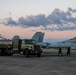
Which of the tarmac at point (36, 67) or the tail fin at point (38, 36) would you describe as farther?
the tail fin at point (38, 36)

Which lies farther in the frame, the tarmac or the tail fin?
the tail fin

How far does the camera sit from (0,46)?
151 ft

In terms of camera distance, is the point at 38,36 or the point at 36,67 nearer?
the point at 36,67

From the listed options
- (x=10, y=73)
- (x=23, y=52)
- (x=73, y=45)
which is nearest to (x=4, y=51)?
(x=23, y=52)

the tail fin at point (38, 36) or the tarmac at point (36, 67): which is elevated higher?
the tail fin at point (38, 36)

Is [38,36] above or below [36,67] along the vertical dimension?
above

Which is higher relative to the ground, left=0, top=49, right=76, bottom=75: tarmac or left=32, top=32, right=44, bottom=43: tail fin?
left=32, top=32, right=44, bottom=43: tail fin

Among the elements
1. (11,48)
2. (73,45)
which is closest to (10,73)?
(11,48)

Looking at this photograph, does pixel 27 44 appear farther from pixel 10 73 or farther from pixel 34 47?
pixel 10 73

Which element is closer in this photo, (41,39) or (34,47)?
(34,47)

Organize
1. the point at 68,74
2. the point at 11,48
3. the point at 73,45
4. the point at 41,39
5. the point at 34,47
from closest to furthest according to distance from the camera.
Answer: the point at 68,74, the point at 34,47, the point at 11,48, the point at 41,39, the point at 73,45

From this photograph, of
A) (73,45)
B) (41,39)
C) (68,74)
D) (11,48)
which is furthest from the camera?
(73,45)

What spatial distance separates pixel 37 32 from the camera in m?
90.9

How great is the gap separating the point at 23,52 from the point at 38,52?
212 cm
